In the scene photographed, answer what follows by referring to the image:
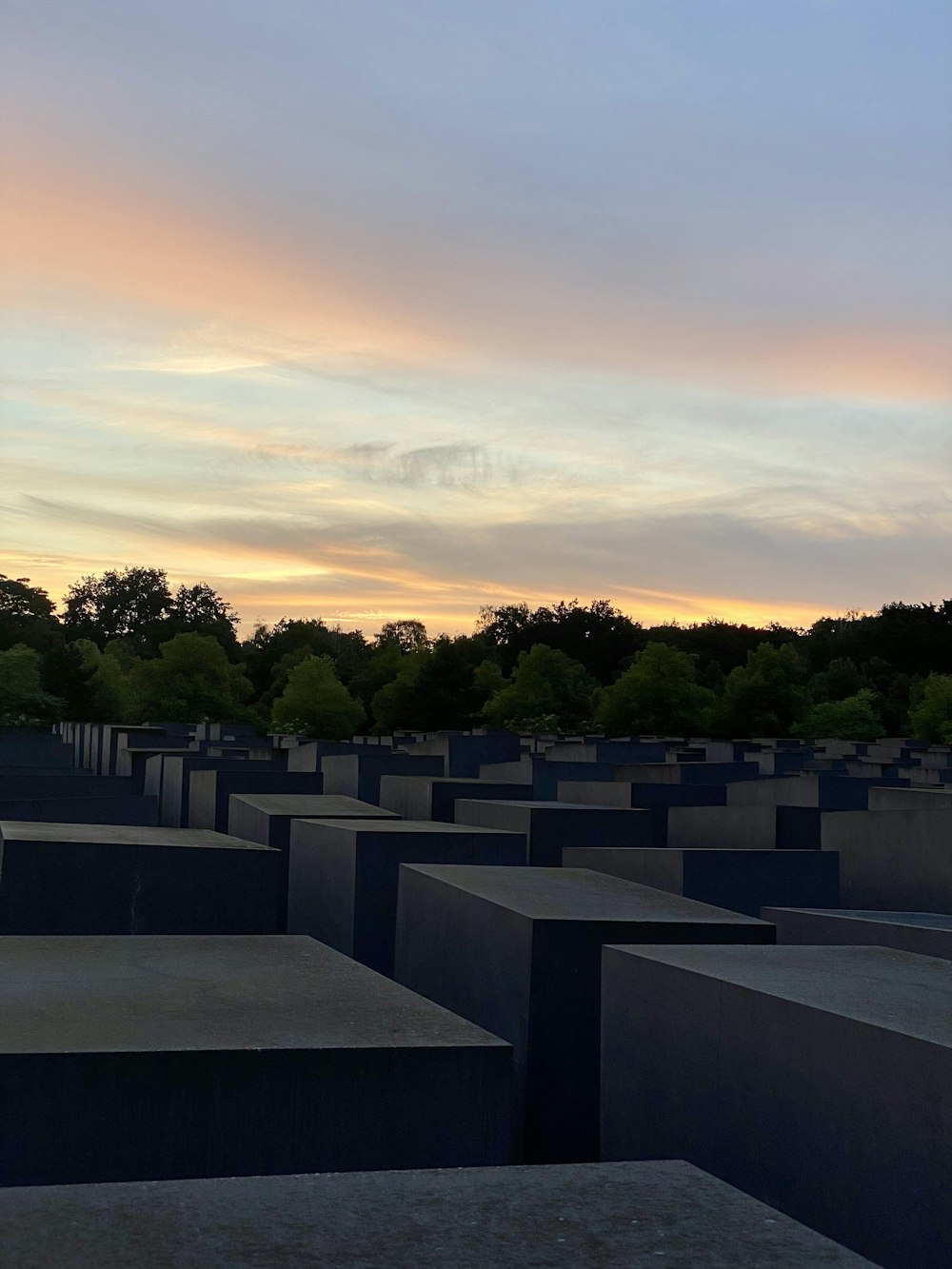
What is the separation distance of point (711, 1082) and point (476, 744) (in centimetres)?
2195

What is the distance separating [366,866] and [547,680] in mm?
63448

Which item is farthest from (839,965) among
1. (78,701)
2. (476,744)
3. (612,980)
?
(78,701)

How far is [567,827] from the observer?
44.4 ft

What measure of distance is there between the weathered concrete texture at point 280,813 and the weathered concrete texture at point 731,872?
→ 9.13 ft

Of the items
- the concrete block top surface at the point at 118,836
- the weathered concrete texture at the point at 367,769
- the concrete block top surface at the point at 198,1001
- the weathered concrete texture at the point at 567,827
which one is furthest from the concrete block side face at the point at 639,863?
the weathered concrete texture at the point at 367,769

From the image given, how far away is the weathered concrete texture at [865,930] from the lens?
7551 millimetres

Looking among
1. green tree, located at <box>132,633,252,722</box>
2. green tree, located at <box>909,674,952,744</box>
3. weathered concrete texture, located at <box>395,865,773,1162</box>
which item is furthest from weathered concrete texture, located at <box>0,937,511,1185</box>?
A: green tree, located at <box>132,633,252,722</box>

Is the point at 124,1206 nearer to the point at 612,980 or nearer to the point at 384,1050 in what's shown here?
the point at 384,1050

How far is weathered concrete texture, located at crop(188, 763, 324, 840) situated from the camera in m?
16.8

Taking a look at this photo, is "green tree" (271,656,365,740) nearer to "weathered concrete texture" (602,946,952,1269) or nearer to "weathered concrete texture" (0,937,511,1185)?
"weathered concrete texture" (602,946,952,1269)

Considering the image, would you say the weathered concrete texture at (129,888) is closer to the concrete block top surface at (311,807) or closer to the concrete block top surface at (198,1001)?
the concrete block top surface at (198,1001)

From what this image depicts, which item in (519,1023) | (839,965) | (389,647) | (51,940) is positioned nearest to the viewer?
(839,965)

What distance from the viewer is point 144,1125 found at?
4316 millimetres

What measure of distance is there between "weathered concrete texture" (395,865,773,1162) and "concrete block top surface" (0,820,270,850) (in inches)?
84.3
